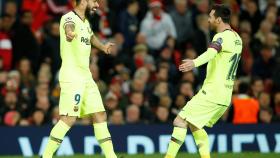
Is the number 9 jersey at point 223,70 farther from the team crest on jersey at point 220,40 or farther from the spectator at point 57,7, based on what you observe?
the spectator at point 57,7

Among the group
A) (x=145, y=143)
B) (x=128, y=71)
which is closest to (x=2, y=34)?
(x=128, y=71)

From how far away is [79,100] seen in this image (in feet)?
43.1

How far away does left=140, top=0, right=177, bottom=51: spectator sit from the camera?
2064 cm

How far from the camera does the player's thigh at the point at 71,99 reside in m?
13.1

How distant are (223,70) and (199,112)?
65cm

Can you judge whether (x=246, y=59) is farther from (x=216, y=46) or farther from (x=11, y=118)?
(x=216, y=46)

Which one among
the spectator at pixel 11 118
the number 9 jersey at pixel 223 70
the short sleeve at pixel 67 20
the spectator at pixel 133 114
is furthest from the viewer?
the spectator at pixel 133 114

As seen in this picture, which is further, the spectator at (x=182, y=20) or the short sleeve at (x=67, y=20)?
the spectator at (x=182, y=20)

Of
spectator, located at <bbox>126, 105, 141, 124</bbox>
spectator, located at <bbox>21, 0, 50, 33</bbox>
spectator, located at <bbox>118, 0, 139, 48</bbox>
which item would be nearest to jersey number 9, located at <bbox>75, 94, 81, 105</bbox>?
spectator, located at <bbox>126, 105, 141, 124</bbox>

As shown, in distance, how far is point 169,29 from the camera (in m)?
20.8

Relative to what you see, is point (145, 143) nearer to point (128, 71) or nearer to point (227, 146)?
point (227, 146)

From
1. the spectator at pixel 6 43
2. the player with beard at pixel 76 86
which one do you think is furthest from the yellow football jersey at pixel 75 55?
the spectator at pixel 6 43

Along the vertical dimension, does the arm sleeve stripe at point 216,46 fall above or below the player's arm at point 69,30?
below

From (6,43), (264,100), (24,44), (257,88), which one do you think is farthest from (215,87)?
(24,44)
